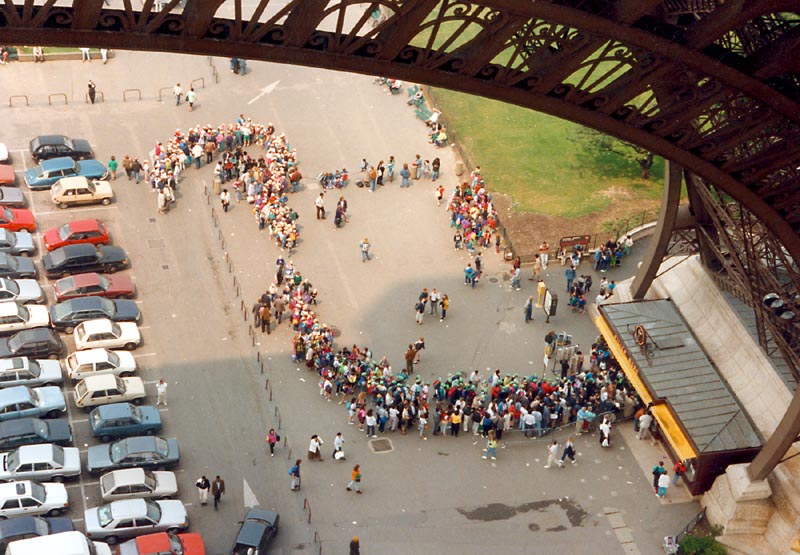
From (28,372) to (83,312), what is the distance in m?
4.84

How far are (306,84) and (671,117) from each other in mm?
48409

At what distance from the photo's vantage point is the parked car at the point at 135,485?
4691 cm

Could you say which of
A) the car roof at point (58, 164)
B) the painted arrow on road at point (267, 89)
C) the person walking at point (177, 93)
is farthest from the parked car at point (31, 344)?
the painted arrow on road at point (267, 89)

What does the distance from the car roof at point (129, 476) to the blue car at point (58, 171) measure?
2321cm

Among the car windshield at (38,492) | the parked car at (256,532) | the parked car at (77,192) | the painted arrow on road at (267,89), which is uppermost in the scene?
the painted arrow on road at (267,89)

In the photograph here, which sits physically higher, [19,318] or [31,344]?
Result: [19,318]

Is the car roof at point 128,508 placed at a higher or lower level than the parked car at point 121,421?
lower

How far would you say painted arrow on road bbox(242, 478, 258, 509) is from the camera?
48.2m

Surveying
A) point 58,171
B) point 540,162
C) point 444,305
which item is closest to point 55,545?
point 444,305

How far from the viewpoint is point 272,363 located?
55.5m

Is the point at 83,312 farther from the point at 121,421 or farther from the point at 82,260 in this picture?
the point at 121,421

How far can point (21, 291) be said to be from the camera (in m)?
56.9

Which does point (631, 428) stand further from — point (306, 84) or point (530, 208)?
point (306, 84)

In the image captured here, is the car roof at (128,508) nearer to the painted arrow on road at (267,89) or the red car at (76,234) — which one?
the red car at (76,234)
